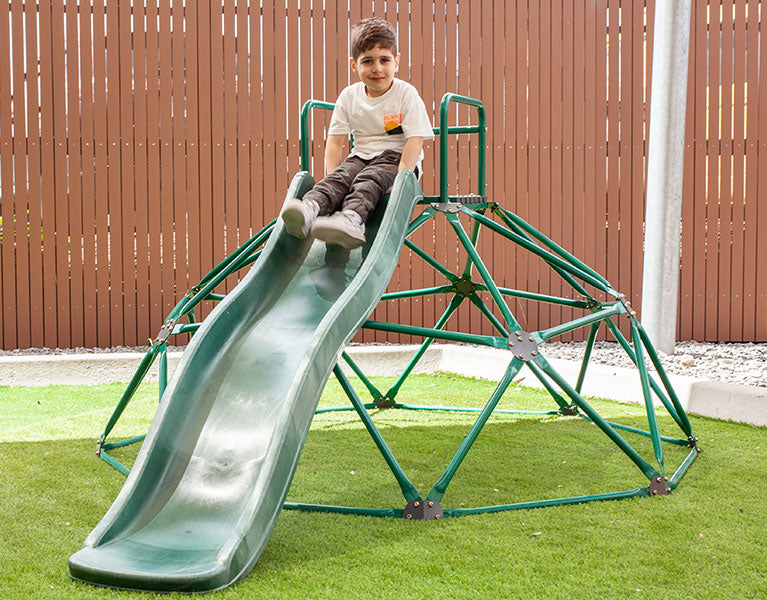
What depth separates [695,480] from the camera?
12.8 feet

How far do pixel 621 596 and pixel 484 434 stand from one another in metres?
2.41

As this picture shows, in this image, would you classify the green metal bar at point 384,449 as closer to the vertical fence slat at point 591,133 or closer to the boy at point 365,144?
the boy at point 365,144

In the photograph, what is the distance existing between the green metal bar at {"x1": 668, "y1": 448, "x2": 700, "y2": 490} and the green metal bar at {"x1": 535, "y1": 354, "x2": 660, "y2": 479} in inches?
5.4

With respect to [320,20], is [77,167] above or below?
below

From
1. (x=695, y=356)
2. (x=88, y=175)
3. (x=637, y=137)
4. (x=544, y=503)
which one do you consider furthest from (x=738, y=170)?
(x=88, y=175)

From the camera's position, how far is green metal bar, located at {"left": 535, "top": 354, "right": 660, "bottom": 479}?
3535 mm

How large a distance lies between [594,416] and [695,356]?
448 centimetres

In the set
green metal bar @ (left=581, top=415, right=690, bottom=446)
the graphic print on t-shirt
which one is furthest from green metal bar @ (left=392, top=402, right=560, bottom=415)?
the graphic print on t-shirt

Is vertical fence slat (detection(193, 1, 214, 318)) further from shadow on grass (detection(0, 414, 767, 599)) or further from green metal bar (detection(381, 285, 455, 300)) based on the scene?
shadow on grass (detection(0, 414, 767, 599))

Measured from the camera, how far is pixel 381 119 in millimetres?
4488

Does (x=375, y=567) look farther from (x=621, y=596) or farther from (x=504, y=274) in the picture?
(x=504, y=274)

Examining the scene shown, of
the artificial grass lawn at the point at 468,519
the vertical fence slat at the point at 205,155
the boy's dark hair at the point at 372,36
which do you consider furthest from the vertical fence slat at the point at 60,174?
the boy's dark hair at the point at 372,36

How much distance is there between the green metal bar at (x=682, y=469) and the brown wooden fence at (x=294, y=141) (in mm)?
4248

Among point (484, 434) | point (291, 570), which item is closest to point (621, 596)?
point (291, 570)
